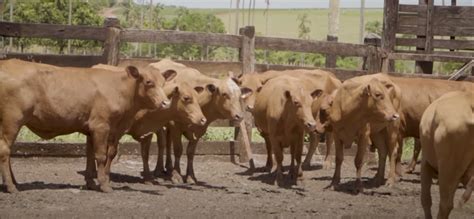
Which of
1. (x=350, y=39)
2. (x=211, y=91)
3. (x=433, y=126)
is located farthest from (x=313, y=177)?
(x=350, y=39)

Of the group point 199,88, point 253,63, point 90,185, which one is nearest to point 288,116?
point 199,88

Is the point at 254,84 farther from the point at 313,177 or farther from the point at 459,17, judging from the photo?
the point at 459,17

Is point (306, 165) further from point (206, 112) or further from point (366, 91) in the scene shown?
point (366, 91)

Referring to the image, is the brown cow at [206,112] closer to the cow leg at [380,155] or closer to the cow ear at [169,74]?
the cow ear at [169,74]

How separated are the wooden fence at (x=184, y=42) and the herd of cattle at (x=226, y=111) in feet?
2.63

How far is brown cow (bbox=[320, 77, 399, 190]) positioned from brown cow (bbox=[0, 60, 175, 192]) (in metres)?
2.78

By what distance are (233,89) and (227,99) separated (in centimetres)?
18

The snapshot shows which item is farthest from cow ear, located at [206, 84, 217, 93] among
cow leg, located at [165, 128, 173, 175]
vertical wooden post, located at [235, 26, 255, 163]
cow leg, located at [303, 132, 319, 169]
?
cow leg, located at [303, 132, 319, 169]

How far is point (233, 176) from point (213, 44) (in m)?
2.73

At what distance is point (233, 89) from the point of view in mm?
12875

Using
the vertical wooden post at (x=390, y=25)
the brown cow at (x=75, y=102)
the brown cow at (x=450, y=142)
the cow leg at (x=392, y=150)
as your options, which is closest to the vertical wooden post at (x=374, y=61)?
the vertical wooden post at (x=390, y=25)

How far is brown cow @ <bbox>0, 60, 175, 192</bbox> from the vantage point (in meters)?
10.5

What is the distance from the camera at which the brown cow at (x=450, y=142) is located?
8.16 metres

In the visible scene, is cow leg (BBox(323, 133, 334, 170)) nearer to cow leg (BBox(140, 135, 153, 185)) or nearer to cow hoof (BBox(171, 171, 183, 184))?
cow hoof (BBox(171, 171, 183, 184))
